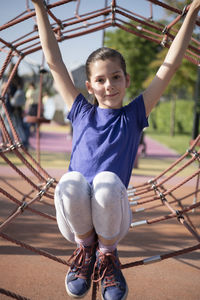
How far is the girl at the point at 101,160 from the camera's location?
1.05m

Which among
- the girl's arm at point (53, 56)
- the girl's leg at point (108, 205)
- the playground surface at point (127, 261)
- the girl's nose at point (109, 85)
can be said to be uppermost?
the girl's arm at point (53, 56)

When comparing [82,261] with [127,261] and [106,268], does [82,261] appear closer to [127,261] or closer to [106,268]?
[106,268]

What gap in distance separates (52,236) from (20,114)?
12.3ft

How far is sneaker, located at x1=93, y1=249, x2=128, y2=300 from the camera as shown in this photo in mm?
1098

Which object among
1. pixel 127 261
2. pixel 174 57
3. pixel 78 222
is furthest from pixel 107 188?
pixel 127 261

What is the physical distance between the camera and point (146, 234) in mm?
2287

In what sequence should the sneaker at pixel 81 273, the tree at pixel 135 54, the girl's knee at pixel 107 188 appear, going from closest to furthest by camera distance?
the girl's knee at pixel 107 188
the sneaker at pixel 81 273
the tree at pixel 135 54

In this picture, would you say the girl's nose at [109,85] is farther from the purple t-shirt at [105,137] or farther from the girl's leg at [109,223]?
the girl's leg at [109,223]

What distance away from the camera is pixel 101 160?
1224 millimetres

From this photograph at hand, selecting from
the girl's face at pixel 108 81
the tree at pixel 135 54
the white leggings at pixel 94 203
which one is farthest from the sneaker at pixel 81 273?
the tree at pixel 135 54

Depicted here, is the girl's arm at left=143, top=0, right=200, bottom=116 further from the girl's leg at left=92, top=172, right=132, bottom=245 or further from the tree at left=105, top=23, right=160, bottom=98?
the tree at left=105, top=23, right=160, bottom=98

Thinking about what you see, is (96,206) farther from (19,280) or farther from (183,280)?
(183,280)

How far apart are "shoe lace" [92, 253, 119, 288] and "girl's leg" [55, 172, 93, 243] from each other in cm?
11

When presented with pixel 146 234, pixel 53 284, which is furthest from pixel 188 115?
pixel 53 284
